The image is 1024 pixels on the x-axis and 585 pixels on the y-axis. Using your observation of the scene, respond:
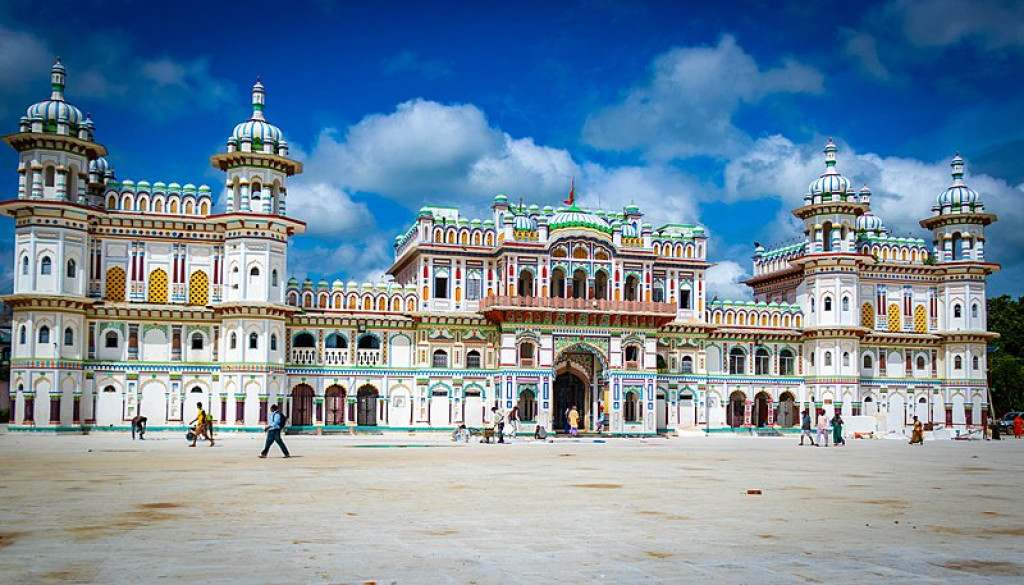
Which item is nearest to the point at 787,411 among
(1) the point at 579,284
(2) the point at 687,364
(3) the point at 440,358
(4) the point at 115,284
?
(2) the point at 687,364

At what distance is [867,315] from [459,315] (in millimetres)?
27301

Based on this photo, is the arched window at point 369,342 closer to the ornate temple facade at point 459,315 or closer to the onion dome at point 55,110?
the ornate temple facade at point 459,315

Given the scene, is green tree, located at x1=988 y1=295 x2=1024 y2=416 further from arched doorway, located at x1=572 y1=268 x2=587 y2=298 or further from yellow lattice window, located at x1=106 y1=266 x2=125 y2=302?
yellow lattice window, located at x1=106 y1=266 x2=125 y2=302

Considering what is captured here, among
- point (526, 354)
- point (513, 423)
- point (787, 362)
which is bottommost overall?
point (513, 423)

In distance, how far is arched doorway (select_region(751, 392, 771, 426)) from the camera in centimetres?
6481

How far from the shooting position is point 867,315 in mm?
65500

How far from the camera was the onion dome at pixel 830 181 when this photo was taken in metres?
64.6

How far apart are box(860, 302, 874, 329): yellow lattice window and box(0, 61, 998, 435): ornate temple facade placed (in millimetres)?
92

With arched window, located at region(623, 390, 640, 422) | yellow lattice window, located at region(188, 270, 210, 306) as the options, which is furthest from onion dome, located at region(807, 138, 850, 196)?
yellow lattice window, located at region(188, 270, 210, 306)

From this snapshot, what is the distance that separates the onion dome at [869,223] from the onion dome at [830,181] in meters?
8.00

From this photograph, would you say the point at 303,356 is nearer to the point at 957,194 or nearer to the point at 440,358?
the point at 440,358

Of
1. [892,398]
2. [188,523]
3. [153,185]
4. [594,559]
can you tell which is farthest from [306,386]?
[594,559]

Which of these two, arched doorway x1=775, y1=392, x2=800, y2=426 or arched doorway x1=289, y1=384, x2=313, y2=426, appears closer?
arched doorway x1=289, y1=384, x2=313, y2=426

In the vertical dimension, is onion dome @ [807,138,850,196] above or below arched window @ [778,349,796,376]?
above
